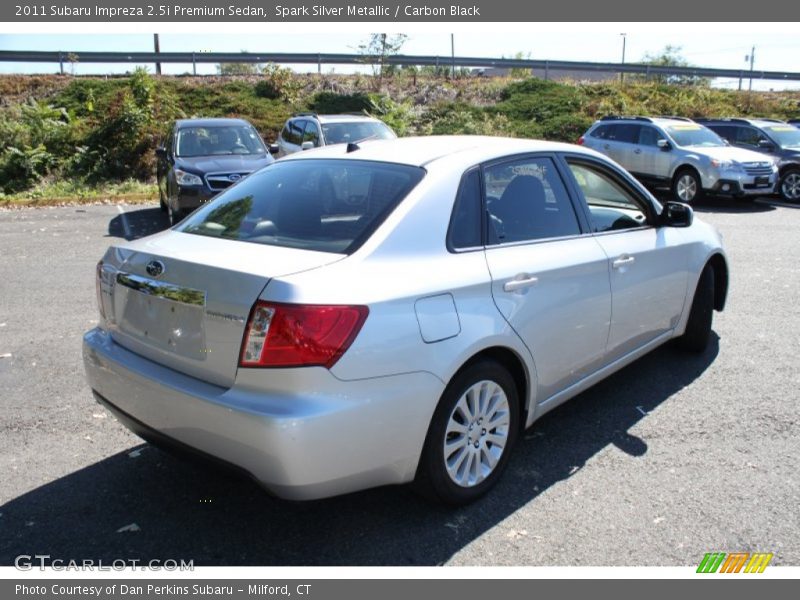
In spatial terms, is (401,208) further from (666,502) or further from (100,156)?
(100,156)

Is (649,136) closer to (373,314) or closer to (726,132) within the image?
(726,132)

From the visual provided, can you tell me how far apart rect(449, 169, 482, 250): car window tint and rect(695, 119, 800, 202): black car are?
605 inches

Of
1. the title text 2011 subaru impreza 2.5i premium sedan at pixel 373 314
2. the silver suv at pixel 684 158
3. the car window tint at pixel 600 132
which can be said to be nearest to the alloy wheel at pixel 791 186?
the silver suv at pixel 684 158

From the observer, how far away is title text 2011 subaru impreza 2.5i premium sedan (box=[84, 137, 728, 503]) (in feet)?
Result: 9.17

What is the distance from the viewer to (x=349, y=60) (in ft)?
102

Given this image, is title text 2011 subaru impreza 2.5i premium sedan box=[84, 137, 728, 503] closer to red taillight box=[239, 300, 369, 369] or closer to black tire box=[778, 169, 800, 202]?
red taillight box=[239, 300, 369, 369]

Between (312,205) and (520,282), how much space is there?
112cm

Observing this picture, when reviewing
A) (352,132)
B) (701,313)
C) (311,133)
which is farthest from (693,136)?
(701,313)

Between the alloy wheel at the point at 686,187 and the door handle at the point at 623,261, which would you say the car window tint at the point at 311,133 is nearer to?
the alloy wheel at the point at 686,187

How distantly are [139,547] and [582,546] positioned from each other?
6.50 ft

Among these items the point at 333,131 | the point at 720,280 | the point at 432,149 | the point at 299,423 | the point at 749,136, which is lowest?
the point at 720,280

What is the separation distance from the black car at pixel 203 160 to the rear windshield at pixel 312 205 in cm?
615

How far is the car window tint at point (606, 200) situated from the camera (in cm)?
444

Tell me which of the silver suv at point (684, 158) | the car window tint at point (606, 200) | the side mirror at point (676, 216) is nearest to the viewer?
the car window tint at point (606, 200)
